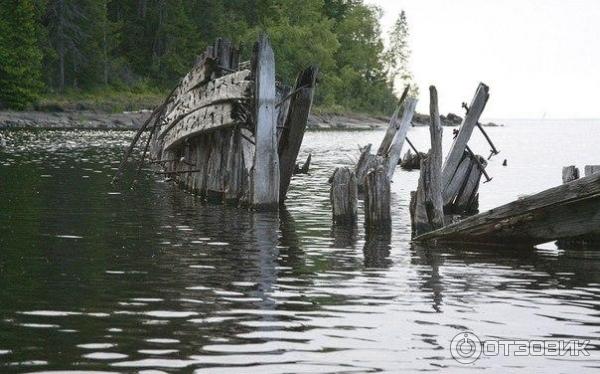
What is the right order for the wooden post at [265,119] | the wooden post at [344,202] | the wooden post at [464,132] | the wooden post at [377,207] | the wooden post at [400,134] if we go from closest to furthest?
the wooden post at [377,207], the wooden post at [344,202], the wooden post at [265,119], the wooden post at [464,132], the wooden post at [400,134]

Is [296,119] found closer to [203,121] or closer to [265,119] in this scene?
[265,119]

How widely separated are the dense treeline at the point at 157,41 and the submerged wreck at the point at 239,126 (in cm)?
4918

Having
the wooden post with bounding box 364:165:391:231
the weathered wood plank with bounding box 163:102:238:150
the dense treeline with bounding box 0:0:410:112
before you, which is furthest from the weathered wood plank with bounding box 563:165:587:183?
the dense treeline with bounding box 0:0:410:112

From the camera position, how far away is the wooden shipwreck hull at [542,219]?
1412 cm

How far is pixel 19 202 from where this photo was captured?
21984 mm

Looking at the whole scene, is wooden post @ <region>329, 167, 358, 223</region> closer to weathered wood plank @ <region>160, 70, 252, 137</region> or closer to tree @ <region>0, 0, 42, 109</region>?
weathered wood plank @ <region>160, 70, 252, 137</region>

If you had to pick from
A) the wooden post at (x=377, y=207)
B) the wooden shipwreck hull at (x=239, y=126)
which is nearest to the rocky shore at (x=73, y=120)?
the wooden shipwreck hull at (x=239, y=126)

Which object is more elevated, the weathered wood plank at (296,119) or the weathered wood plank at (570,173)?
the weathered wood plank at (296,119)

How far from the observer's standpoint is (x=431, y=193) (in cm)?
1608

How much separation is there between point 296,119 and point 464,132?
3513 millimetres

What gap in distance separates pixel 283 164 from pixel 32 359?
13.6 metres

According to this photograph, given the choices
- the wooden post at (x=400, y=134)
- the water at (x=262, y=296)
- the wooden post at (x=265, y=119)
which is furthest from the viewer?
the wooden post at (x=400, y=134)

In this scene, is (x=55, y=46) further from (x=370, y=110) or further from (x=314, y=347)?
(x=314, y=347)

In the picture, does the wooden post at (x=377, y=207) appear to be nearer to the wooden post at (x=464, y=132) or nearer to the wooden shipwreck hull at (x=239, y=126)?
the wooden shipwreck hull at (x=239, y=126)
